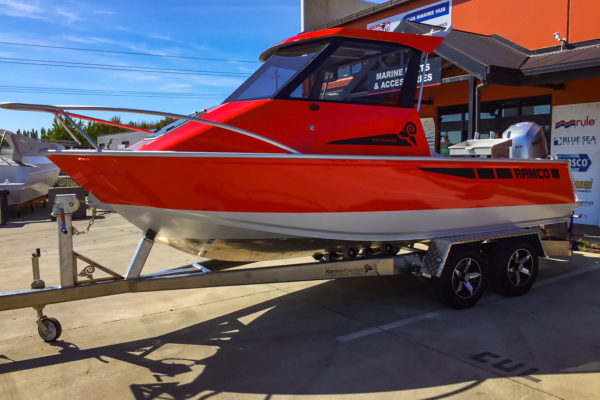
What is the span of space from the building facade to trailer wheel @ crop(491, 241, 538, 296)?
3202mm

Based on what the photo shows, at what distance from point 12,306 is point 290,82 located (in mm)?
2759

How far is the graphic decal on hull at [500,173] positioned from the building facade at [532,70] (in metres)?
2.60

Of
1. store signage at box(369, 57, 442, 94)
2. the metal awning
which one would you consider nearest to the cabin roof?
store signage at box(369, 57, 442, 94)

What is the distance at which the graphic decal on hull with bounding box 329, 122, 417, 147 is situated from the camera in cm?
416

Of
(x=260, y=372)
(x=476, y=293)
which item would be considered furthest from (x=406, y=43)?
(x=260, y=372)

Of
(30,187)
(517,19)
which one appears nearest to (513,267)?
(517,19)

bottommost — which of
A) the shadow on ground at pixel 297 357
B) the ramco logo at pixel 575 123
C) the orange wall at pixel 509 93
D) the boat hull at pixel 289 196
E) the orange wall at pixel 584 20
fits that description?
the shadow on ground at pixel 297 357

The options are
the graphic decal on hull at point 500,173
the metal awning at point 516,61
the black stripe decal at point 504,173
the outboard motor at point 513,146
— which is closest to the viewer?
the graphic decal on hull at point 500,173

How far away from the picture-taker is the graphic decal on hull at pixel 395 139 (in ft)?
13.7

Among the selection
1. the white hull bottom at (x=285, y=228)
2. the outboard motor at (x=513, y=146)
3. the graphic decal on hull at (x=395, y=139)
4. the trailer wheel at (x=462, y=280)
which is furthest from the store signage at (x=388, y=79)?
the trailer wheel at (x=462, y=280)

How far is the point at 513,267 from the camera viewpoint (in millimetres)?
5035

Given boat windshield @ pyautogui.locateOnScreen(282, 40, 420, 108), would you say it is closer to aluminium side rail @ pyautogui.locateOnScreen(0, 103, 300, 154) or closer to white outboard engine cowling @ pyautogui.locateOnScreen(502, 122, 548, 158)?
aluminium side rail @ pyautogui.locateOnScreen(0, 103, 300, 154)

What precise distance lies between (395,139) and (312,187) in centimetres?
109

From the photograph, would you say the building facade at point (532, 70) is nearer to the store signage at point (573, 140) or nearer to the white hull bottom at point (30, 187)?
the store signage at point (573, 140)
